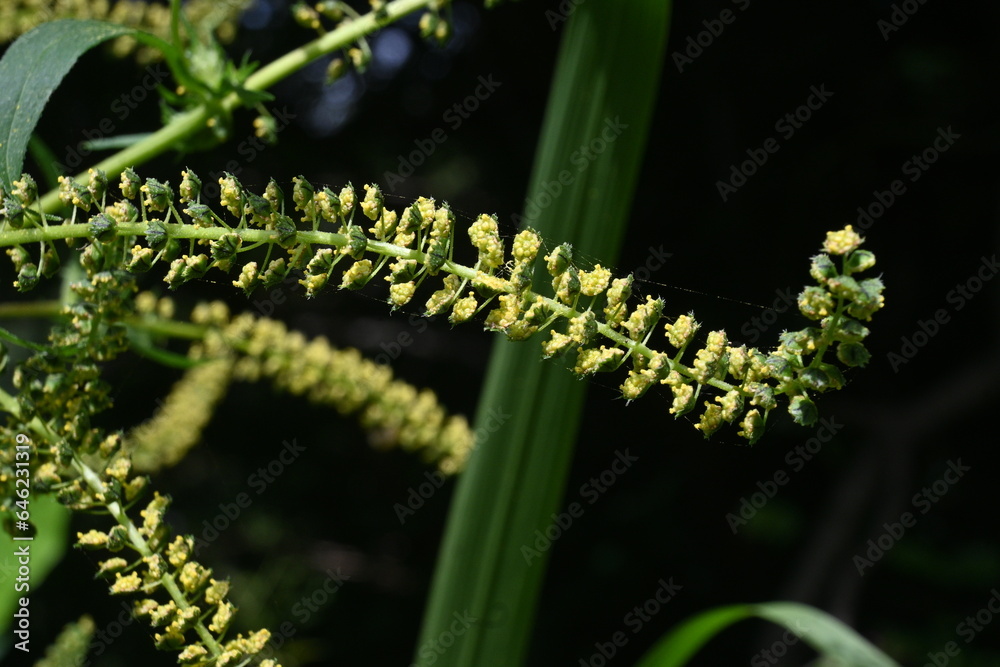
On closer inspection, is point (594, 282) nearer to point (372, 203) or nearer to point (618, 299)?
point (618, 299)

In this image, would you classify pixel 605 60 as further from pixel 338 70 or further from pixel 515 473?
A: pixel 515 473
